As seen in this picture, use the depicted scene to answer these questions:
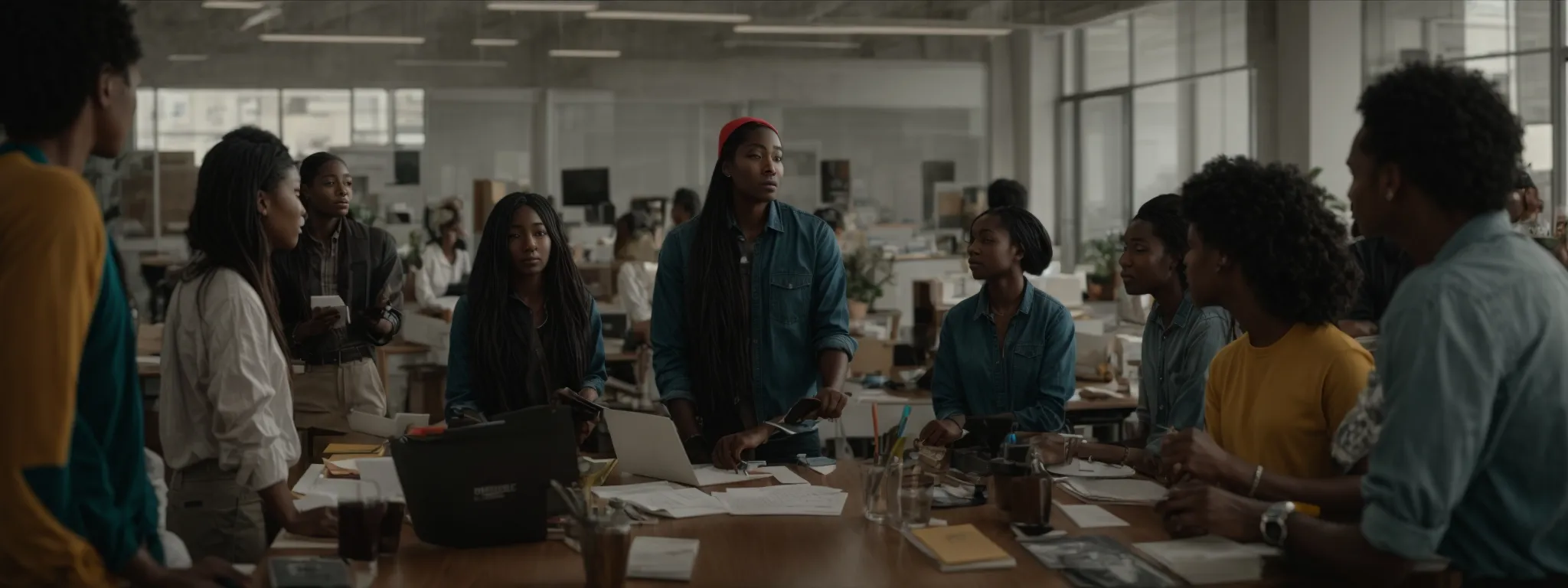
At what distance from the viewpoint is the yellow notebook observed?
2348 millimetres

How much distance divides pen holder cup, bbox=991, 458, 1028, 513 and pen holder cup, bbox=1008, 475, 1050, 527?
1.1 inches

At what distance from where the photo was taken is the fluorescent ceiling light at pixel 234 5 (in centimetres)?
1155

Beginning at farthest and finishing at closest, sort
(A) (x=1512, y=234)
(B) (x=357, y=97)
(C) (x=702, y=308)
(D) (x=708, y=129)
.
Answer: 1. (D) (x=708, y=129)
2. (B) (x=357, y=97)
3. (C) (x=702, y=308)
4. (A) (x=1512, y=234)

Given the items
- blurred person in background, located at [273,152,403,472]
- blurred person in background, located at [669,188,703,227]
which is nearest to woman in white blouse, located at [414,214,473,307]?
blurred person in background, located at [669,188,703,227]

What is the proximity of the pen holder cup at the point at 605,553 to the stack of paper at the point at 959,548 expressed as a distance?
0.55m

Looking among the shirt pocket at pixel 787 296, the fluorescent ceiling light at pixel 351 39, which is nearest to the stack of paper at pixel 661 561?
the shirt pocket at pixel 787 296

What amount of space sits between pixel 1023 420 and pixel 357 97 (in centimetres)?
974

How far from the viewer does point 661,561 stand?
2328mm

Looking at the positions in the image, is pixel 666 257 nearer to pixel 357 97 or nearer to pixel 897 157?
pixel 357 97

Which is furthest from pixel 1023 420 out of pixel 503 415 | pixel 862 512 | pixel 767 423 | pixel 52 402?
pixel 52 402

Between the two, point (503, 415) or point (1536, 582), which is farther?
point (503, 415)

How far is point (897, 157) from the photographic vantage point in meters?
14.2

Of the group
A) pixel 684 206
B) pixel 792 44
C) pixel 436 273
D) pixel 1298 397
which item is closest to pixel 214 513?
pixel 1298 397

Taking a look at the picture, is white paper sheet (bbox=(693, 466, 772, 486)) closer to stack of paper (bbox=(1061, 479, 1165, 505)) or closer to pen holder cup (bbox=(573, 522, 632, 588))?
stack of paper (bbox=(1061, 479, 1165, 505))
